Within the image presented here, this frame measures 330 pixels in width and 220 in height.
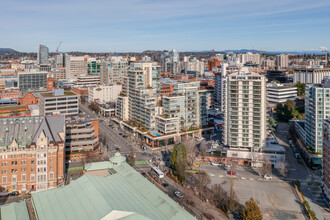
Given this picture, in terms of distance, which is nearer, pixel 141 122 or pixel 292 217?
pixel 292 217

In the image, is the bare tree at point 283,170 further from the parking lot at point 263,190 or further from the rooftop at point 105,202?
the rooftop at point 105,202

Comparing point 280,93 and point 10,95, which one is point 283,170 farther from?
point 10,95

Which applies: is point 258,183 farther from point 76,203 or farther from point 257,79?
point 76,203

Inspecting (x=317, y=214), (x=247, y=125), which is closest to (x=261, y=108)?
(x=247, y=125)

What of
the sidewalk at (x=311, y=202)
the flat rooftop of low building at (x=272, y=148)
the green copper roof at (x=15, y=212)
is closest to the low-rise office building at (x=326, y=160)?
the sidewalk at (x=311, y=202)

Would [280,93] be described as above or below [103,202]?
above

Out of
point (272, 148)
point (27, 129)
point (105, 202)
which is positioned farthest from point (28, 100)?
point (105, 202)
